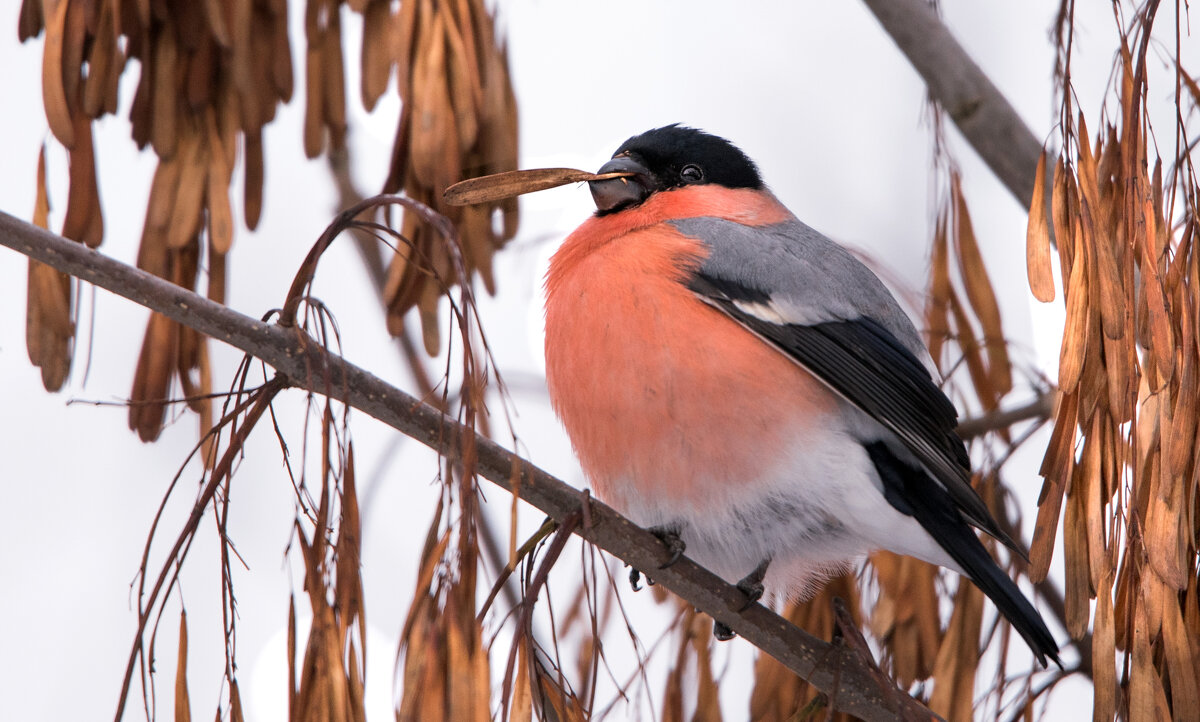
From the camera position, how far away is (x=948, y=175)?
161 cm

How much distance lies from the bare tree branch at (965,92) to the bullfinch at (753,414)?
0.99 ft

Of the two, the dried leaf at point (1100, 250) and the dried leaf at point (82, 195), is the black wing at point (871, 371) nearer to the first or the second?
the dried leaf at point (1100, 250)

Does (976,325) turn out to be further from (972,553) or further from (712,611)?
(712,611)

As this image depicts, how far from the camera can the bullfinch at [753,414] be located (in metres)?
1.33

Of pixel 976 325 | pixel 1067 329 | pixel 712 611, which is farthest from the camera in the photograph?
pixel 976 325

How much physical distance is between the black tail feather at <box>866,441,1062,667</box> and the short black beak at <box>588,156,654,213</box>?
531 mm

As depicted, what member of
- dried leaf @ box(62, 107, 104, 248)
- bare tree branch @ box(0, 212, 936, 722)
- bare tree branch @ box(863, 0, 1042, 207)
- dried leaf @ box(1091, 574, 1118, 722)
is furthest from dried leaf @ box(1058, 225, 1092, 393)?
dried leaf @ box(62, 107, 104, 248)

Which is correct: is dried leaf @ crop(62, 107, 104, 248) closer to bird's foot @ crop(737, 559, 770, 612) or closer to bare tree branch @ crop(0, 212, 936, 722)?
bare tree branch @ crop(0, 212, 936, 722)

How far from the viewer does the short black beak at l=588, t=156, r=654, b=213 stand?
5.56 ft

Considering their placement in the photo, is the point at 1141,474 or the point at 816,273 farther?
the point at 816,273

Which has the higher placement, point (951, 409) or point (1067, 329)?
point (951, 409)

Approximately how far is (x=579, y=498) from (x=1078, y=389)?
1.39 ft

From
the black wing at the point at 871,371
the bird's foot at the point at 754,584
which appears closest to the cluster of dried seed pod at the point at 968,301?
the black wing at the point at 871,371

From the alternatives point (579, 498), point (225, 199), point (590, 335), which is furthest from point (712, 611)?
point (225, 199)
